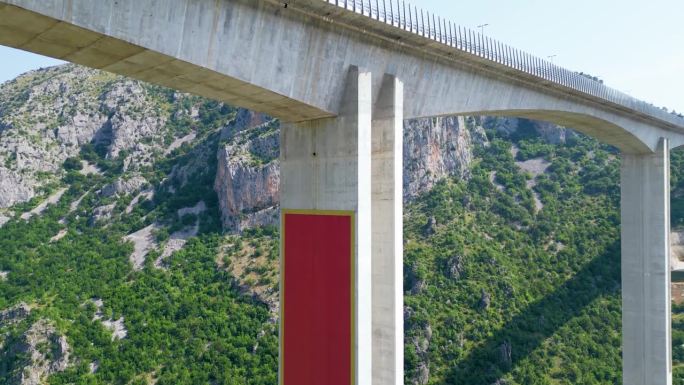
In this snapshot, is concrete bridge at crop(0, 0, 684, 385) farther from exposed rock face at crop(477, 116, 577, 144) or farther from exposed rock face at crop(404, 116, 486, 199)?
exposed rock face at crop(477, 116, 577, 144)

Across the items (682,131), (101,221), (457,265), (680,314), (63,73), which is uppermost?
(63,73)

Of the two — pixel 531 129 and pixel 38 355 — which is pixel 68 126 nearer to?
pixel 38 355

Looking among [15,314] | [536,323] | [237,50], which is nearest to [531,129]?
[536,323]

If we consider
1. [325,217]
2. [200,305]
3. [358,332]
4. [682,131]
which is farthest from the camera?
[200,305]

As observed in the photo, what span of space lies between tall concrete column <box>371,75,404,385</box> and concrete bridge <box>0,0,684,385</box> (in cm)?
4

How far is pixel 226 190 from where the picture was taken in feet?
→ 193

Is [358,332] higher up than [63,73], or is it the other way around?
[63,73]

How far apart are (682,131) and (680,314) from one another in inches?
720

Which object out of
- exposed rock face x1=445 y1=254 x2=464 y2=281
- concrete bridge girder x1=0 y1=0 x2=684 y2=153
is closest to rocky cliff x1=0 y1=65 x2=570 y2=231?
exposed rock face x1=445 y1=254 x2=464 y2=281

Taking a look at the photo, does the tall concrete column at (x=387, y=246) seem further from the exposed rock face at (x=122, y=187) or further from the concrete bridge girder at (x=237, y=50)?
the exposed rock face at (x=122, y=187)

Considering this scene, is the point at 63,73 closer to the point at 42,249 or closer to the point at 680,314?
the point at 42,249

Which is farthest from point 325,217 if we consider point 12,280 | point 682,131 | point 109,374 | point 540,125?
point 540,125

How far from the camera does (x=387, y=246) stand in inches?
574

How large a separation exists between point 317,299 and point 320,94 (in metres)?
5.99
